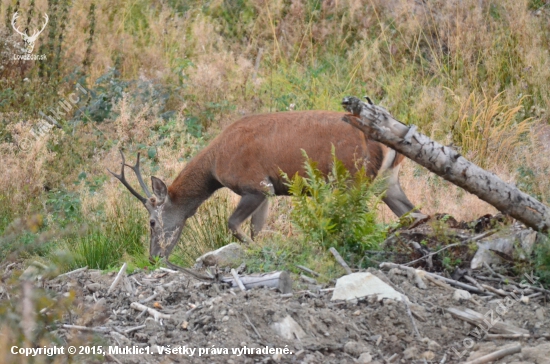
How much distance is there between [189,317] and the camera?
4.82m

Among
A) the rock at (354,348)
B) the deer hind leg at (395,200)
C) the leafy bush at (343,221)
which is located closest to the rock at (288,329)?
the rock at (354,348)

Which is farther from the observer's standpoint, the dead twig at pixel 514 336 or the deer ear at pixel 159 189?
the deer ear at pixel 159 189

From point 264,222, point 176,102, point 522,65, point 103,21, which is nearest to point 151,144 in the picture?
point 176,102

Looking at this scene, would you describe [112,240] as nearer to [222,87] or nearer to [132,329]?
[132,329]

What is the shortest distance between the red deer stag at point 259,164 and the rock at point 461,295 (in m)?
2.67

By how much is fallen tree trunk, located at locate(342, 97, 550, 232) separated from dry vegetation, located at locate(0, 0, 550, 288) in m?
2.91

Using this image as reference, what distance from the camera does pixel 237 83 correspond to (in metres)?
13.2

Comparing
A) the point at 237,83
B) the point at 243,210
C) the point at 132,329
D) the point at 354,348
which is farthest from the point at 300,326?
the point at 237,83

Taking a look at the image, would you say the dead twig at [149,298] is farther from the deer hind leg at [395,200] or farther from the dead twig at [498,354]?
the deer hind leg at [395,200]

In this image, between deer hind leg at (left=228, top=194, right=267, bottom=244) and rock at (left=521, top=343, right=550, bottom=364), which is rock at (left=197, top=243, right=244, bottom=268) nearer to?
deer hind leg at (left=228, top=194, right=267, bottom=244)

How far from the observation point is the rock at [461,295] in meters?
5.14

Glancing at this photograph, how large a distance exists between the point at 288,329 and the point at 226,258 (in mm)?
1442

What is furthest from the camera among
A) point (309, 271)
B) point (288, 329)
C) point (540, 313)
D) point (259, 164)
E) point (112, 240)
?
point (112, 240)

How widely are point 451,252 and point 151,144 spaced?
21.8ft
